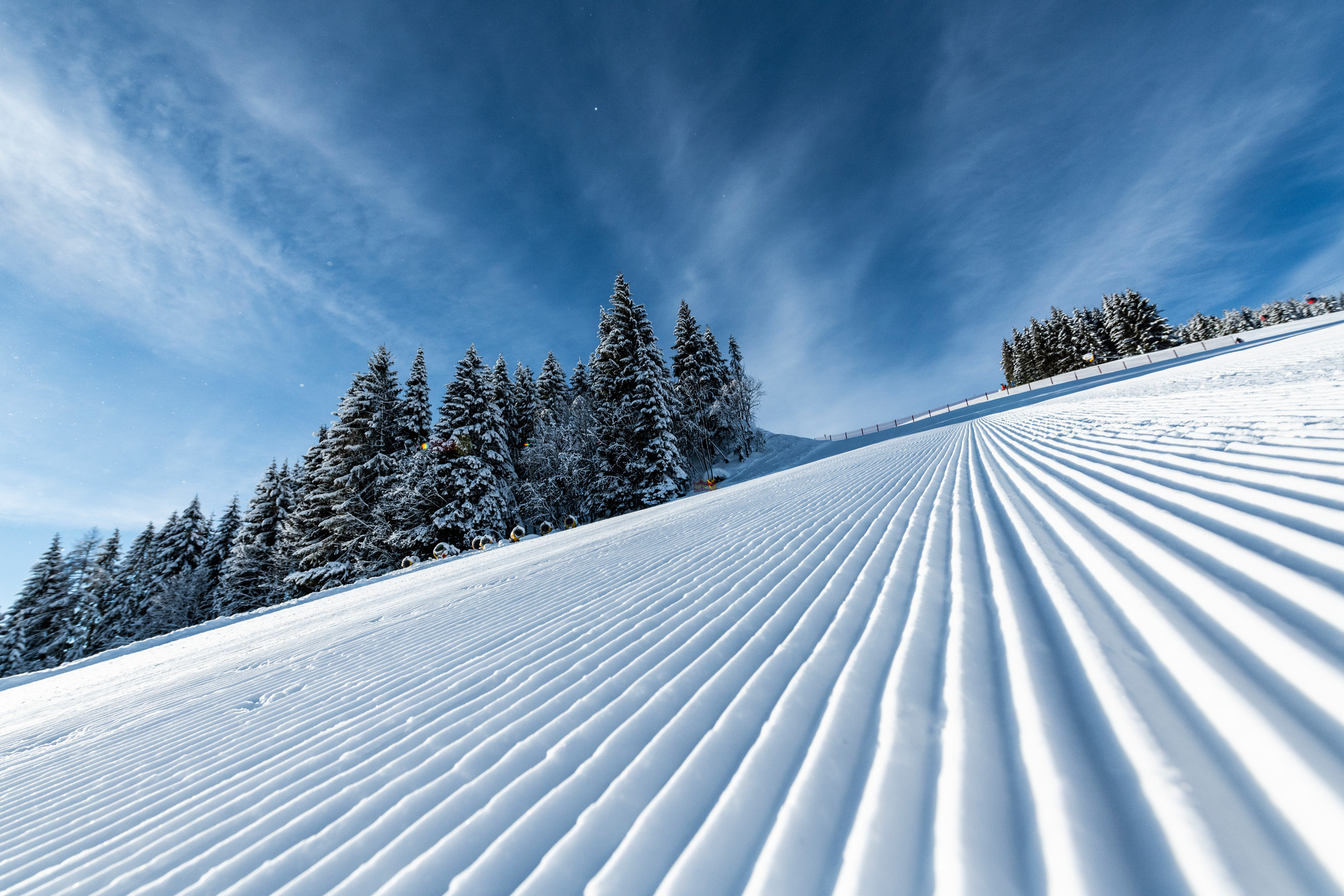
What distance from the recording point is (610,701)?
2.18 m

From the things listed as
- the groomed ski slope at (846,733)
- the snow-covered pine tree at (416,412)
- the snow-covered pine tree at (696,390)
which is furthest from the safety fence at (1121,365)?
the groomed ski slope at (846,733)

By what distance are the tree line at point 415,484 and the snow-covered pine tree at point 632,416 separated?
0.08 m

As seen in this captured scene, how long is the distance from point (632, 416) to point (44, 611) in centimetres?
4035

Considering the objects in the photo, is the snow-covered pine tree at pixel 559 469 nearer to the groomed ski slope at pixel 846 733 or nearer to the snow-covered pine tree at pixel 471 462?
the snow-covered pine tree at pixel 471 462

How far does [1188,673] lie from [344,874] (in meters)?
2.48

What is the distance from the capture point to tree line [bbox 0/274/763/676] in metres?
23.5

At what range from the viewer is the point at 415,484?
23500 millimetres

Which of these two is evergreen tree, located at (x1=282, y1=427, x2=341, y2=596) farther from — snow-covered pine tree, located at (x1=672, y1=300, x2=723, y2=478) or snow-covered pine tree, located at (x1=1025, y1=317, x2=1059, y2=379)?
snow-covered pine tree, located at (x1=1025, y1=317, x2=1059, y2=379)

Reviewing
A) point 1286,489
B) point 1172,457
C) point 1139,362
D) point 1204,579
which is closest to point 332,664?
point 1204,579

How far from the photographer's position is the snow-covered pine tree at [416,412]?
88.2 ft

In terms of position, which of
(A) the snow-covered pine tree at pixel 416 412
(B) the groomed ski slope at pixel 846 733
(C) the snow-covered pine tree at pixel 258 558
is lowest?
(B) the groomed ski slope at pixel 846 733

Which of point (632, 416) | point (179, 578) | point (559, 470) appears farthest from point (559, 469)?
point (179, 578)

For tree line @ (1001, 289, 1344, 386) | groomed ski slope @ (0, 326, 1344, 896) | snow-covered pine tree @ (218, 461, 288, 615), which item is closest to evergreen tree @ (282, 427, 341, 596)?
snow-covered pine tree @ (218, 461, 288, 615)

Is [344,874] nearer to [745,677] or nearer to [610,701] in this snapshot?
[610,701]
